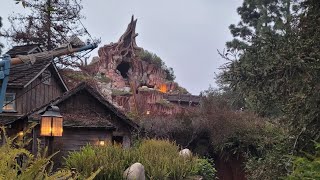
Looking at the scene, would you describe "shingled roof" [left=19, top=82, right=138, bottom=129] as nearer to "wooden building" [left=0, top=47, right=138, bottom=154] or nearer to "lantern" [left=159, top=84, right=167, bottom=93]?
"wooden building" [left=0, top=47, right=138, bottom=154]

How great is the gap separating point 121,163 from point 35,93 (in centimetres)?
1200

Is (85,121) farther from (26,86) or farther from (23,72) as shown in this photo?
(23,72)

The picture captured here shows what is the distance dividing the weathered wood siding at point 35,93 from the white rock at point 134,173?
1011 cm

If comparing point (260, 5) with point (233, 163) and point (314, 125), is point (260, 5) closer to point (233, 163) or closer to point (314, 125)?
point (233, 163)

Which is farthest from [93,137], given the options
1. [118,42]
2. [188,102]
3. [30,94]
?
[118,42]

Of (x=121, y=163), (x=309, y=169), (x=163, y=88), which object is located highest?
(x=163, y=88)

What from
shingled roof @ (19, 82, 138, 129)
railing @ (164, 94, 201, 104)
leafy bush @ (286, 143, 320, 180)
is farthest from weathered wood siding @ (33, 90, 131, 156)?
railing @ (164, 94, 201, 104)

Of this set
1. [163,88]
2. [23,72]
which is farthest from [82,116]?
[163,88]

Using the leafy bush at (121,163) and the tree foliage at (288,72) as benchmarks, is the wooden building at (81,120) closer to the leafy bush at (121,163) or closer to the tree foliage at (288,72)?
the leafy bush at (121,163)

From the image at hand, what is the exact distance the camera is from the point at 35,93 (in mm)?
19297

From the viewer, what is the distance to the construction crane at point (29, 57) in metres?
12.1

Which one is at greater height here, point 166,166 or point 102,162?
point 102,162

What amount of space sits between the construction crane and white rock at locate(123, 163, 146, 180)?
550 centimetres

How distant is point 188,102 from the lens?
114ft
